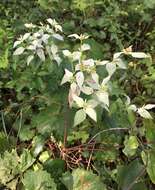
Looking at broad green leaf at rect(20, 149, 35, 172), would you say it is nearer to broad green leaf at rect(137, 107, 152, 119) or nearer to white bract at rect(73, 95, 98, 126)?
white bract at rect(73, 95, 98, 126)

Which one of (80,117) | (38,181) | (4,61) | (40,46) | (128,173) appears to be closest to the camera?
(80,117)

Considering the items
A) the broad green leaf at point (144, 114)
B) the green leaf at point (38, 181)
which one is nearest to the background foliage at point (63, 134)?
the green leaf at point (38, 181)

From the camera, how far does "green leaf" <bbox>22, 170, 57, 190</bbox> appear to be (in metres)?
2.00

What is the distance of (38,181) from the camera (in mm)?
2010

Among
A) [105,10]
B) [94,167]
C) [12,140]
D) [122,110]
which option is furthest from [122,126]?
[105,10]

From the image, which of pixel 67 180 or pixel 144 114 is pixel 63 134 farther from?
pixel 144 114

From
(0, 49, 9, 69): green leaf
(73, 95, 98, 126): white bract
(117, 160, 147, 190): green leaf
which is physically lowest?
(117, 160, 147, 190): green leaf

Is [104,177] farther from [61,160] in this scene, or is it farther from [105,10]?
[105,10]

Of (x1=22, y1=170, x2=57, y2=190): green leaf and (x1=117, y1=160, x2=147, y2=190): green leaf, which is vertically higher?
(x1=22, y1=170, x2=57, y2=190): green leaf

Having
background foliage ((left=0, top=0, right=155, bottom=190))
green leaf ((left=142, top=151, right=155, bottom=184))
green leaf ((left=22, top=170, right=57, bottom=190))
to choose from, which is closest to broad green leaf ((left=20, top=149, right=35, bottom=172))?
background foliage ((left=0, top=0, right=155, bottom=190))

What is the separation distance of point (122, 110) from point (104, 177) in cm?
33

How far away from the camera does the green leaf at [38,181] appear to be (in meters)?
2.00

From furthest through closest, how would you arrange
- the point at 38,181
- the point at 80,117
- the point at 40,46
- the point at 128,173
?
the point at 40,46 < the point at 128,173 < the point at 38,181 < the point at 80,117

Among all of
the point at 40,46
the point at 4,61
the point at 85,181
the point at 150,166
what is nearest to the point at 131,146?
the point at 150,166
